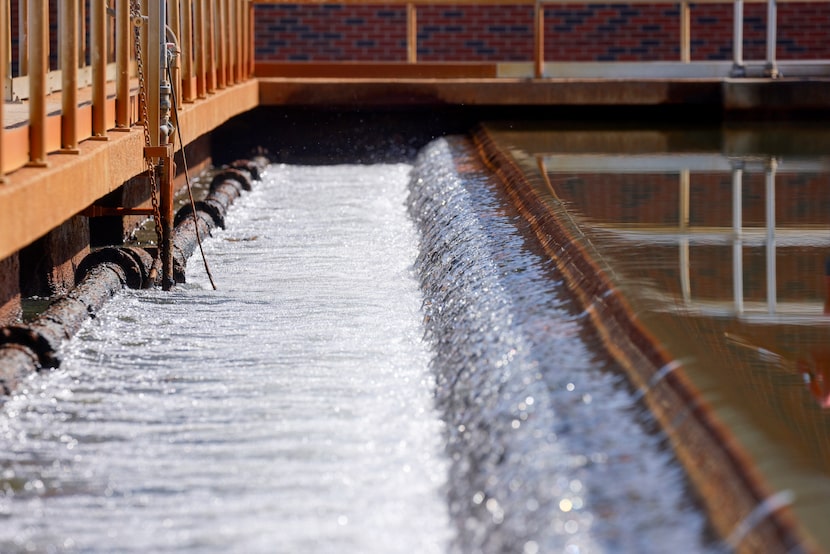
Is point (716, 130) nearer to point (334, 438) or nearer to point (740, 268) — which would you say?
point (740, 268)

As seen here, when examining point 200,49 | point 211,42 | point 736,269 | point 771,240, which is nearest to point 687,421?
point 736,269

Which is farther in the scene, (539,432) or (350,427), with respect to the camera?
(350,427)

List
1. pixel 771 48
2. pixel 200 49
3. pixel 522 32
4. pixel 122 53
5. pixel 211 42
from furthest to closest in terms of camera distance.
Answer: pixel 522 32, pixel 771 48, pixel 211 42, pixel 200 49, pixel 122 53

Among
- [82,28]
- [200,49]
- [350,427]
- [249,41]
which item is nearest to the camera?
[350,427]

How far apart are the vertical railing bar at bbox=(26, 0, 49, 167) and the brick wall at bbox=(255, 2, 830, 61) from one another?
1047 centimetres

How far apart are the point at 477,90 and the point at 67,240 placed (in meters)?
5.43

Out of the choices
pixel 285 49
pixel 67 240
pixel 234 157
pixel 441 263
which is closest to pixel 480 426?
pixel 441 263

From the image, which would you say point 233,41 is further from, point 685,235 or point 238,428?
point 238,428

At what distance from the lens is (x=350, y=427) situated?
4.07 metres

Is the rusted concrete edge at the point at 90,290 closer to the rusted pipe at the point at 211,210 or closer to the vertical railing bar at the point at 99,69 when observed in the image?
the rusted pipe at the point at 211,210

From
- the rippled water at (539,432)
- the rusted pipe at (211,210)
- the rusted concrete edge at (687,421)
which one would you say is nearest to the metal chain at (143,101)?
the rusted pipe at (211,210)

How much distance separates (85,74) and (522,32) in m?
6.70

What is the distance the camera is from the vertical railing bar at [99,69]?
5.37m

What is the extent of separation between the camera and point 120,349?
509cm
